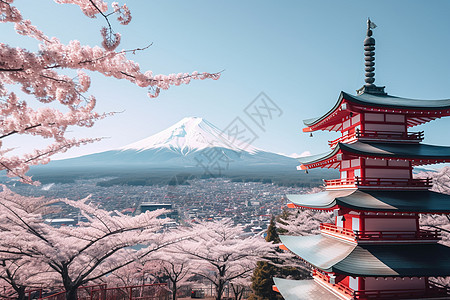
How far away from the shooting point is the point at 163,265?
15.2 m

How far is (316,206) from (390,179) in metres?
2.09

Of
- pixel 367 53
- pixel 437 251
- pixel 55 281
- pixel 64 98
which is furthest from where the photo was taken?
pixel 55 281

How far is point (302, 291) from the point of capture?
8484mm

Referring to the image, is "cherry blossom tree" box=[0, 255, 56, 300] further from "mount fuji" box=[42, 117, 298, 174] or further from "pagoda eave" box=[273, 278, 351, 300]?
"mount fuji" box=[42, 117, 298, 174]

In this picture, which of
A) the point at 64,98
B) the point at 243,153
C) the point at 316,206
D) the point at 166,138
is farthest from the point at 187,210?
the point at 166,138

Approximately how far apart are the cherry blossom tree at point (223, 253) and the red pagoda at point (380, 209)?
5.71 meters

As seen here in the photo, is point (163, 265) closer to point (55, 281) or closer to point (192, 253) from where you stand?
point (192, 253)

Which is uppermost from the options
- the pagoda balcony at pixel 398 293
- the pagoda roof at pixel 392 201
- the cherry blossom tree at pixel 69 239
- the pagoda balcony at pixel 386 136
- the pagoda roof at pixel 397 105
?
the pagoda roof at pixel 397 105

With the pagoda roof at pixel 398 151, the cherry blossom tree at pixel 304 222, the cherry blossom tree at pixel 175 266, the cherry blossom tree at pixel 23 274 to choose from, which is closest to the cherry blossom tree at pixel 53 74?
the pagoda roof at pixel 398 151

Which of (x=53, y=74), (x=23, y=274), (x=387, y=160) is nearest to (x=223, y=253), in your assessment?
(x=23, y=274)

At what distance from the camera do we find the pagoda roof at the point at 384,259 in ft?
20.4

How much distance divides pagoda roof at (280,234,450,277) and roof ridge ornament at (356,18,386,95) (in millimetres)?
4706

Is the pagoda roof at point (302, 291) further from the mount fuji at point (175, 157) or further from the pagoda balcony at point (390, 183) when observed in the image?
the mount fuji at point (175, 157)

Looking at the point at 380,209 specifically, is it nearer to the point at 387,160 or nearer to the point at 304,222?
the point at 387,160
